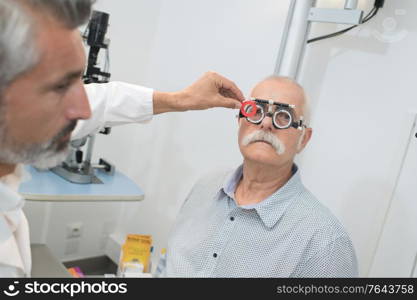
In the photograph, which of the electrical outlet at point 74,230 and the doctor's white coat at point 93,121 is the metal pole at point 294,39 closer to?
the doctor's white coat at point 93,121

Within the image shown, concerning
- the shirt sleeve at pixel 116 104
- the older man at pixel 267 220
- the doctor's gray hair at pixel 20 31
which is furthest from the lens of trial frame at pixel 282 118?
the doctor's gray hair at pixel 20 31

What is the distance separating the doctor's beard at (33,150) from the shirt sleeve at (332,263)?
0.82 metres

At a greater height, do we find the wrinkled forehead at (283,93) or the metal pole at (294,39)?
the metal pole at (294,39)

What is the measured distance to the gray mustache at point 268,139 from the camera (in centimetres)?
138

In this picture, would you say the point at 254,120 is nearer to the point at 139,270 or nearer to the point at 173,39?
the point at 139,270

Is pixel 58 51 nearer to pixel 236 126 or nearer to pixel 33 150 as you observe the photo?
pixel 33 150

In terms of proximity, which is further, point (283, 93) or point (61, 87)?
point (283, 93)

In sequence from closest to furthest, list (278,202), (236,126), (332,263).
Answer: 1. (332,263)
2. (278,202)
3. (236,126)

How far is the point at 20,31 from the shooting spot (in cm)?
62

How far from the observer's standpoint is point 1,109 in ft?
2.22

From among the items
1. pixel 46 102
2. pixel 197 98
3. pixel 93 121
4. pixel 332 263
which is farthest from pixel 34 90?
pixel 332 263

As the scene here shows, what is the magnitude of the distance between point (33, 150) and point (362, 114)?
1.33 meters

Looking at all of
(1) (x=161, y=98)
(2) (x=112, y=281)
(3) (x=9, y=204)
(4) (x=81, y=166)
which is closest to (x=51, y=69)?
(3) (x=9, y=204)

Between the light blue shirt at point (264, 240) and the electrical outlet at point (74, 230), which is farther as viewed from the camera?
the electrical outlet at point (74, 230)
